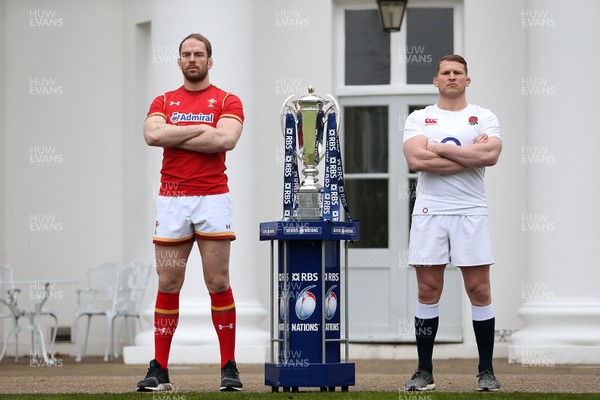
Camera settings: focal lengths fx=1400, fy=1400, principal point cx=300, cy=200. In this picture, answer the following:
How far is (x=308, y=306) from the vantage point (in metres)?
8.20

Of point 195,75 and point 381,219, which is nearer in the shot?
point 195,75

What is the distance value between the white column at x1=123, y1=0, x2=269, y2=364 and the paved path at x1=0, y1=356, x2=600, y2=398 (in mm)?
563

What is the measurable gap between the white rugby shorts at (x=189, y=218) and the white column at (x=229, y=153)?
4.68 metres

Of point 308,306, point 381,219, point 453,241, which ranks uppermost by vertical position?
point 381,219

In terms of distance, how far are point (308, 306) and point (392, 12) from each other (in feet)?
14.7

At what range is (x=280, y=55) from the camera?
555 inches

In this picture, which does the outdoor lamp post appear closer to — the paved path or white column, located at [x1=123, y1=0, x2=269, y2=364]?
white column, located at [x1=123, y1=0, x2=269, y2=364]

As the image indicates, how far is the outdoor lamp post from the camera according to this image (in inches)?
470

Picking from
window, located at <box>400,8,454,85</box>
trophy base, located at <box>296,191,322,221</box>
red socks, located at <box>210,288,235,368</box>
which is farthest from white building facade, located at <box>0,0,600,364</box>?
trophy base, located at <box>296,191,322,221</box>

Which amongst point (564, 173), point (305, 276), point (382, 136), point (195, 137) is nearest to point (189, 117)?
point (195, 137)

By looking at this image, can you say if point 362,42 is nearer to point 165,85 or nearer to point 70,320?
point 165,85

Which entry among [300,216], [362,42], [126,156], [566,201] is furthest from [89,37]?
[300,216]

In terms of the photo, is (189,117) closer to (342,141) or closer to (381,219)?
(342,141)

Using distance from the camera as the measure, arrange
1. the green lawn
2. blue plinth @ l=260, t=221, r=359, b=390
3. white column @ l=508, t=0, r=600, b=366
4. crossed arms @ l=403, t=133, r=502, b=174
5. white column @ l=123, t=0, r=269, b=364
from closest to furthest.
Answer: the green lawn, crossed arms @ l=403, t=133, r=502, b=174, blue plinth @ l=260, t=221, r=359, b=390, white column @ l=508, t=0, r=600, b=366, white column @ l=123, t=0, r=269, b=364
